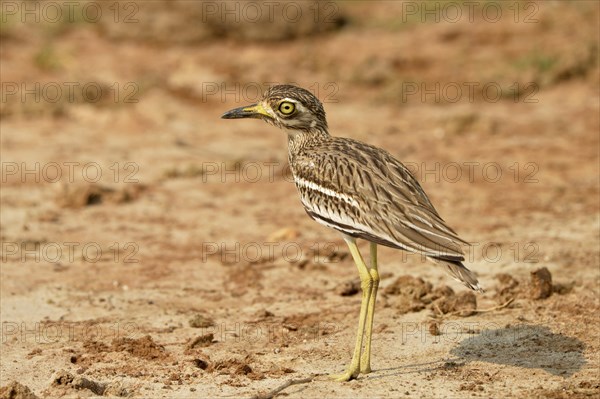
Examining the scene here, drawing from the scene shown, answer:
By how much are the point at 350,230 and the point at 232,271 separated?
8.66ft

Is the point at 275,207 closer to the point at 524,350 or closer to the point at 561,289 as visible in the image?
the point at 561,289

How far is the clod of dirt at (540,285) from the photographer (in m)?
7.45

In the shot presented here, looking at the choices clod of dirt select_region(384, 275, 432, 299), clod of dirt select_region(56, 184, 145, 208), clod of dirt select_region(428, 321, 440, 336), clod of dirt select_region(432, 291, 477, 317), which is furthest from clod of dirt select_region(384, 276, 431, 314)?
clod of dirt select_region(56, 184, 145, 208)

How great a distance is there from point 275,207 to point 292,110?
3468 mm

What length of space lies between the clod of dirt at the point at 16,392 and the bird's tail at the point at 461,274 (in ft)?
7.82

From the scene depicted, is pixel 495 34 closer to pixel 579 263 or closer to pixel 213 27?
pixel 213 27

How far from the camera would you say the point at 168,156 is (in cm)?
1180

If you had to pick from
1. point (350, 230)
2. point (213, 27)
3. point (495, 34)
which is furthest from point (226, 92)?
point (350, 230)

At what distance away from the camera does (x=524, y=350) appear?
661 cm

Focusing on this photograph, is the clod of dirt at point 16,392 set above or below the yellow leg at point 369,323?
below

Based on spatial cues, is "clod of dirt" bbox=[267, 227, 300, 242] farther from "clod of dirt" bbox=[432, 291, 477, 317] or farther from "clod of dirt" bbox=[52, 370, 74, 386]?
"clod of dirt" bbox=[52, 370, 74, 386]

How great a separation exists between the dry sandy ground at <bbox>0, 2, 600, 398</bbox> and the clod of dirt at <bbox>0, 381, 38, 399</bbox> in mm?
11

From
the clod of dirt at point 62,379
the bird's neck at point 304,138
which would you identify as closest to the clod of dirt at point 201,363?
the clod of dirt at point 62,379

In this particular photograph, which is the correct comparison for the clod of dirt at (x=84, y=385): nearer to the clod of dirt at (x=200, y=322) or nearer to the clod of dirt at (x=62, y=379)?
the clod of dirt at (x=62, y=379)
